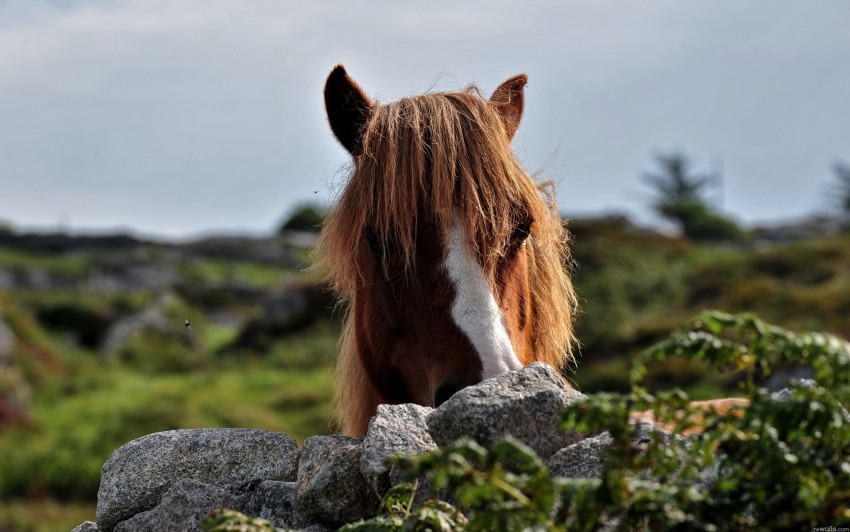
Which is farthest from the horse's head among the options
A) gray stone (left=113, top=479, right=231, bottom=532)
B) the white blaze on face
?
gray stone (left=113, top=479, right=231, bottom=532)

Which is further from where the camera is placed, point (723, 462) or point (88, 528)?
point (88, 528)

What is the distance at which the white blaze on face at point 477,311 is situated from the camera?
8.06ft

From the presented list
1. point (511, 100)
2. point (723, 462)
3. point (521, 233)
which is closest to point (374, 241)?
point (521, 233)

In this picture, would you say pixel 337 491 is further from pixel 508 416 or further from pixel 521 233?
pixel 521 233

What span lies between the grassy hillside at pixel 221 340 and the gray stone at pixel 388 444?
13.9 m

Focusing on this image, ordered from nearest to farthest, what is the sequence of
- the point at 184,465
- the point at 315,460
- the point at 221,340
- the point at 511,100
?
the point at 315,460 → the point at 184,465 → the point at 511,100 → the point at 221,340

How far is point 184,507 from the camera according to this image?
6.90ft

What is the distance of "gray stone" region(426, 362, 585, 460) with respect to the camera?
192 cm

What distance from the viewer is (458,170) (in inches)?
117

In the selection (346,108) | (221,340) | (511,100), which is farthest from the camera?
(221,340)

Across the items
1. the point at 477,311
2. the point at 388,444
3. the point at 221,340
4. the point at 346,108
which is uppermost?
the point at 346,108

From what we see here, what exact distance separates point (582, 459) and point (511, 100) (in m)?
2.37

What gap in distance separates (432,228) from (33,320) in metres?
27.4

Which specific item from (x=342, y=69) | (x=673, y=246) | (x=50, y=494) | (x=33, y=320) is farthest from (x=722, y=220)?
(x=342, y=69)
